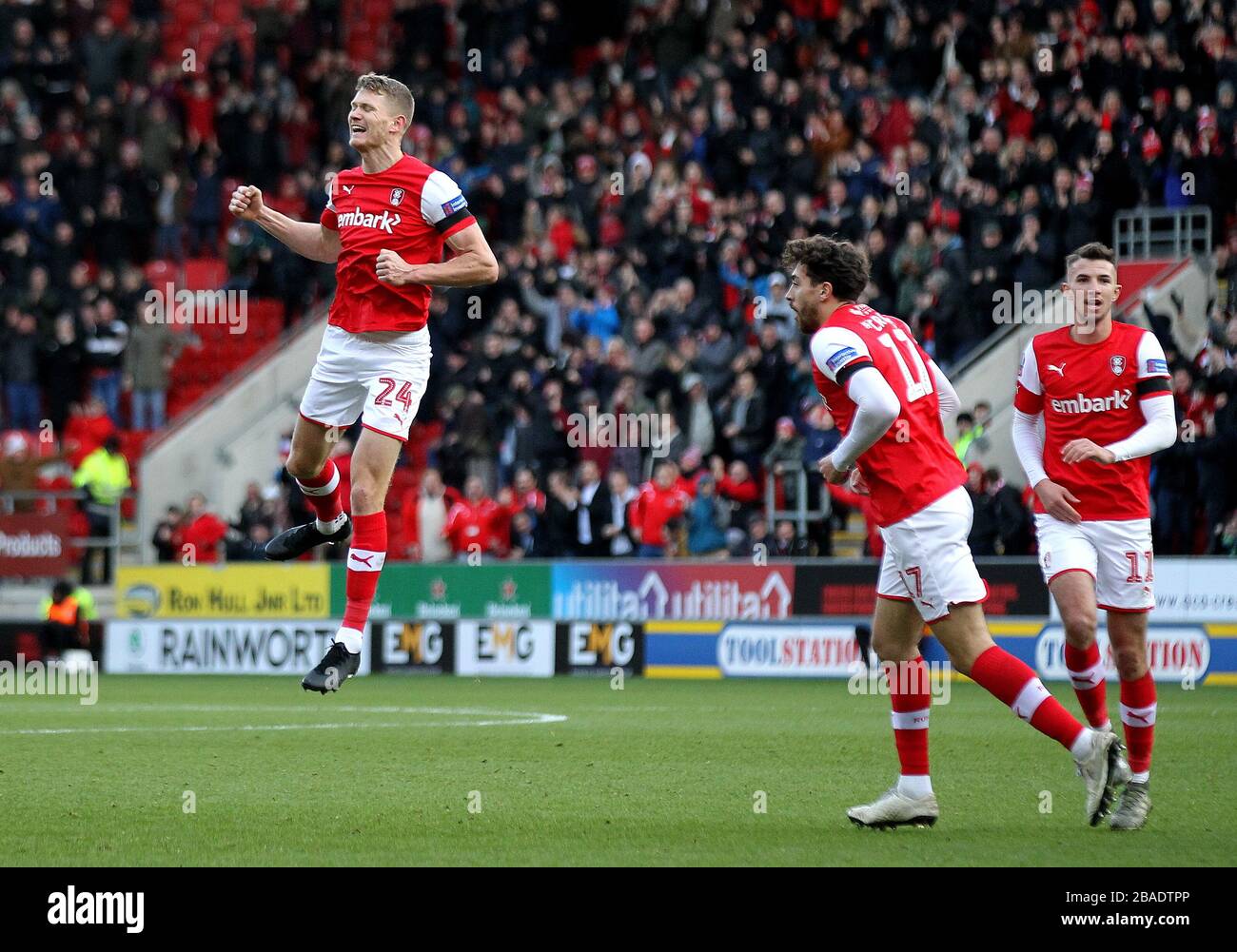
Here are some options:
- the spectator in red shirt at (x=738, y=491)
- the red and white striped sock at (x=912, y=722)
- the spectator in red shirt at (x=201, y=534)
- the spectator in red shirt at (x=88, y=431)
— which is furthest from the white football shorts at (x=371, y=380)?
the spectator in red shirt at (x=88, y=431)

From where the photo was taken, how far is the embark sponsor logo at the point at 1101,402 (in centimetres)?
926

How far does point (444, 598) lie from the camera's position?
2244 cm

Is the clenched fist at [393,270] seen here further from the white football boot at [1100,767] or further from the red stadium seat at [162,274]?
the red stadium seat at [162,274]

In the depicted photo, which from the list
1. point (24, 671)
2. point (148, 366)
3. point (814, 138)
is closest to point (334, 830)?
point (24, 671)

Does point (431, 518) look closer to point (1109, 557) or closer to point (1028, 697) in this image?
point (1109, 557)

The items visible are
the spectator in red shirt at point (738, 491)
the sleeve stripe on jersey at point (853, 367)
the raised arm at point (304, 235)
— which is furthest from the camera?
the spectator in red shirt at point (738, 491)

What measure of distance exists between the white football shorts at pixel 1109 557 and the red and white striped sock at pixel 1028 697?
4.14 feet

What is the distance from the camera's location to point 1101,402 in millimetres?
9289

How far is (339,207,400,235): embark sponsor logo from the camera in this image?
32.1 feet

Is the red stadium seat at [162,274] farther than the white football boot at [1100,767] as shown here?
Yes

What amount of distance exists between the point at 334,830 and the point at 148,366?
20.1 metres

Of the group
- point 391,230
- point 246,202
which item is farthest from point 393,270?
point 246,202

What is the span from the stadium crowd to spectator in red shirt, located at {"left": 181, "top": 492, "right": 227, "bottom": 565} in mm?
76
